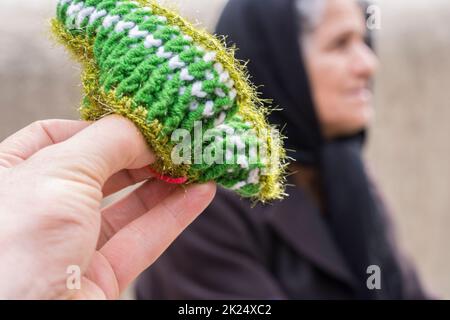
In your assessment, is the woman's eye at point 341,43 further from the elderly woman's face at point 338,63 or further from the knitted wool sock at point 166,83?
the knitted wool sock at point 166,83

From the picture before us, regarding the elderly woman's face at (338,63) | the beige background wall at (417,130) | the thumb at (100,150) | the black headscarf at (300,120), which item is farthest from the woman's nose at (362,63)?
the beige background wall at (417,130)

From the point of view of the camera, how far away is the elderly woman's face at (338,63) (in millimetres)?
1104

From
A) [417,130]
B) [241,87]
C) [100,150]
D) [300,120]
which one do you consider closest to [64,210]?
[100,150]

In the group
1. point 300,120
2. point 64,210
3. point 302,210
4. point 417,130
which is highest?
point 417,130

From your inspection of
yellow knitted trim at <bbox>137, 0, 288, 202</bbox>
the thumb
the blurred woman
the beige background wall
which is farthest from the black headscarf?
the beige background wall

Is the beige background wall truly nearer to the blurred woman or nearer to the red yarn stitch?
the blurred woman

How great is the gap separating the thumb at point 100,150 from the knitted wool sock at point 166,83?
0.5 inches

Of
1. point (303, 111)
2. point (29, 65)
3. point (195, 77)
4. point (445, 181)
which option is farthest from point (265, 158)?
point (445, 181)

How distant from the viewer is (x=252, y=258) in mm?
1035

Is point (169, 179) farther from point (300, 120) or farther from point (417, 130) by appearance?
point (417, 130)

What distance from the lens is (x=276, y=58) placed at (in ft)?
3.62

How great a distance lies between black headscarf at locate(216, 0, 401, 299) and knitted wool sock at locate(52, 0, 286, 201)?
0.60 metres

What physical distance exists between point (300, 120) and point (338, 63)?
131mm
